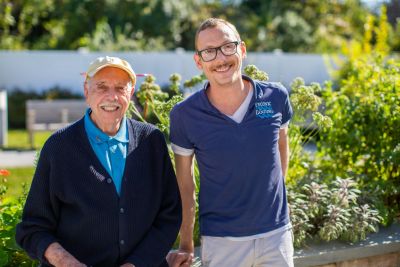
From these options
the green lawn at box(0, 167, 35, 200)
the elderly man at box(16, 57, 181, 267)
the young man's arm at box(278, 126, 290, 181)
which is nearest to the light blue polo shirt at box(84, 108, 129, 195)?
the elderly man at box(16, 57, 181, 267)

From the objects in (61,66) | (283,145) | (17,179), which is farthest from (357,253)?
(61,66)

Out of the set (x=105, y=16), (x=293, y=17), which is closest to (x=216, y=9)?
(x=293, y=17)

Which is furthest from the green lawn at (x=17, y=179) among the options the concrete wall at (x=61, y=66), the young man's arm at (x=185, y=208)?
the concrete wall at (x=61, y=66)

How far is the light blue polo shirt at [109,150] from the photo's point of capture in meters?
2.55

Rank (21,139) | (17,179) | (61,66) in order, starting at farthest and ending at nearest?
(61,66) < (21,139) < (17,179)

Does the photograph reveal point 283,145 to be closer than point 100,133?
No

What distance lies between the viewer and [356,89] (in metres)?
5.28

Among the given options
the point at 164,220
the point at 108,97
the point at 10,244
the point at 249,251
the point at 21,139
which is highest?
the point at 108,97

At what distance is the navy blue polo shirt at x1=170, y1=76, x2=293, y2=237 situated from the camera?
2660 millimetres

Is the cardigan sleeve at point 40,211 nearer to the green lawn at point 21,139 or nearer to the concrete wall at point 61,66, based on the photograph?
the green lawn at point 21,139

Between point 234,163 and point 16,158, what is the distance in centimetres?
849

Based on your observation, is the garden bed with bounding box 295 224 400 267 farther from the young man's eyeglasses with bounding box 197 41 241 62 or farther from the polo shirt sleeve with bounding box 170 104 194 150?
the young man's eyeglasses with bounding box 197 41 241 62

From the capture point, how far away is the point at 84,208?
8.16 feet

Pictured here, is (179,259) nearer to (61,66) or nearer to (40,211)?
(40,211)
